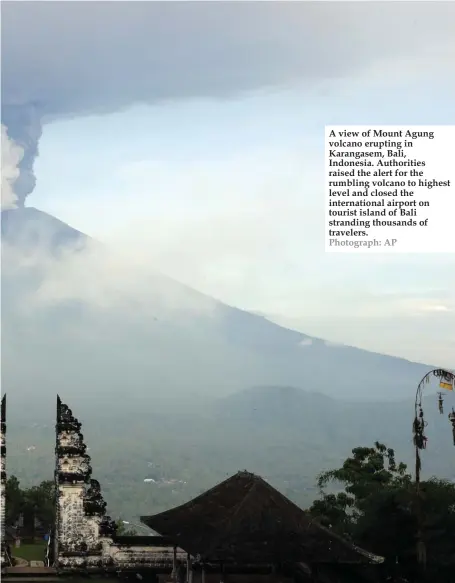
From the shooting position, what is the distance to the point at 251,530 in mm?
9711

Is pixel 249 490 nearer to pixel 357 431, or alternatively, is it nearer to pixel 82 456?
pixel 82 456

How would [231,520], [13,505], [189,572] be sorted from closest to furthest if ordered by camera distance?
[231,520] → [189,572] → [13,505]

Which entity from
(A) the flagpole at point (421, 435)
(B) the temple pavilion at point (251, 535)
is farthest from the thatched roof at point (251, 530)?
(A) the flagpole at point (421, 435)

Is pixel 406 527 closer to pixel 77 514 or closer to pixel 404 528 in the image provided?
pixel 404 528

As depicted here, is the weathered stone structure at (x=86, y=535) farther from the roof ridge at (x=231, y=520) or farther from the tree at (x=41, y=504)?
the tree at (x=41, y=504)

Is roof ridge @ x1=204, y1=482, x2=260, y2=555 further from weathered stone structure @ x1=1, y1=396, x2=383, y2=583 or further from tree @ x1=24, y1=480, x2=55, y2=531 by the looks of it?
tree @ x1=24, y1=480, x2=55, y2=531

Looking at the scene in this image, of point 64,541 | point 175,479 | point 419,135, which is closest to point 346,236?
point 419,135

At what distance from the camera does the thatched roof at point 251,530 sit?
9.52 metres

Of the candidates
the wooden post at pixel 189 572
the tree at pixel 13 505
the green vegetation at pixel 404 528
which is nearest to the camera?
the wooden post at pixel 189 572

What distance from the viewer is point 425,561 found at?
1136 centimetres

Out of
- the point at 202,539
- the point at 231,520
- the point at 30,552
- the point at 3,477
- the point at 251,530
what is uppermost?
the point at 3,477

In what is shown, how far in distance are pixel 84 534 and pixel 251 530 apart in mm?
3048

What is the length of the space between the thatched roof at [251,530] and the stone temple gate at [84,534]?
148 centimetres

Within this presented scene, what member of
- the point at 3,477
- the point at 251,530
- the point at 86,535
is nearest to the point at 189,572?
the point at 251,530
